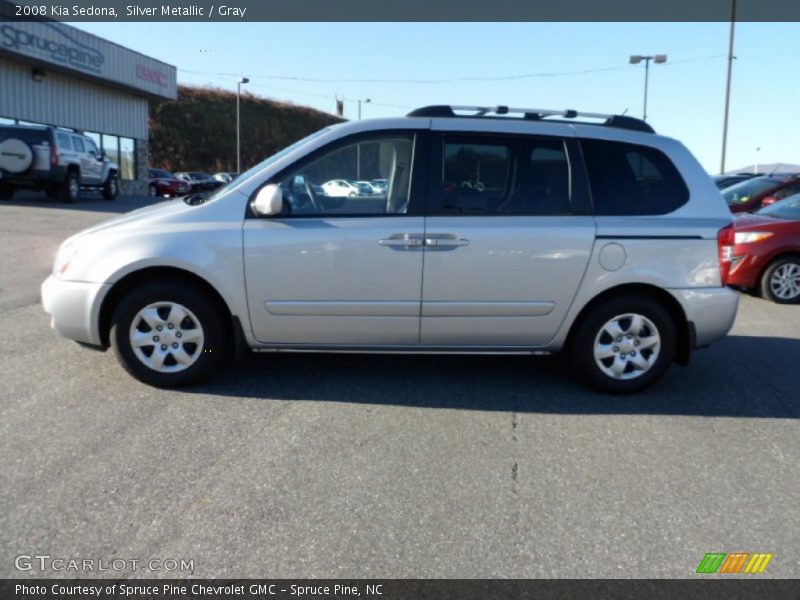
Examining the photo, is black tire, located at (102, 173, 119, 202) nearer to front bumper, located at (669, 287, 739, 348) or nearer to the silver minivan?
the silver minivan

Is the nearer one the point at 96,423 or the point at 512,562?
the point at 512,562

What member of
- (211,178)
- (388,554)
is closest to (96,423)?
(388,554)

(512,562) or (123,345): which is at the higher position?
(123,345)

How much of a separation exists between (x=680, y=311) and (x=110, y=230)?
3968 millimetres

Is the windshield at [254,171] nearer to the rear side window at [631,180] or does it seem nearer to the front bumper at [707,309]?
the rear side window at [631,180]

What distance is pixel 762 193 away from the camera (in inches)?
515

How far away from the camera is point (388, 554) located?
2742mm

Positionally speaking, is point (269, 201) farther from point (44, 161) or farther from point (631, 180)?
point (44, 161)

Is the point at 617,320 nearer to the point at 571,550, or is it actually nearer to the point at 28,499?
the point at 571,550

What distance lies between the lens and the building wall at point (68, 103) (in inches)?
915

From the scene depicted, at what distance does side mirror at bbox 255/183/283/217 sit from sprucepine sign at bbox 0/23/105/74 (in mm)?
21363

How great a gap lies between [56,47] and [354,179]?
23992 mm

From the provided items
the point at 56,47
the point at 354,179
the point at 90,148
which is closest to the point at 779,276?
the point at 354,179

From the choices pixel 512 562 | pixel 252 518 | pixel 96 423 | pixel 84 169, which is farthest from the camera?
pixel 84 169
